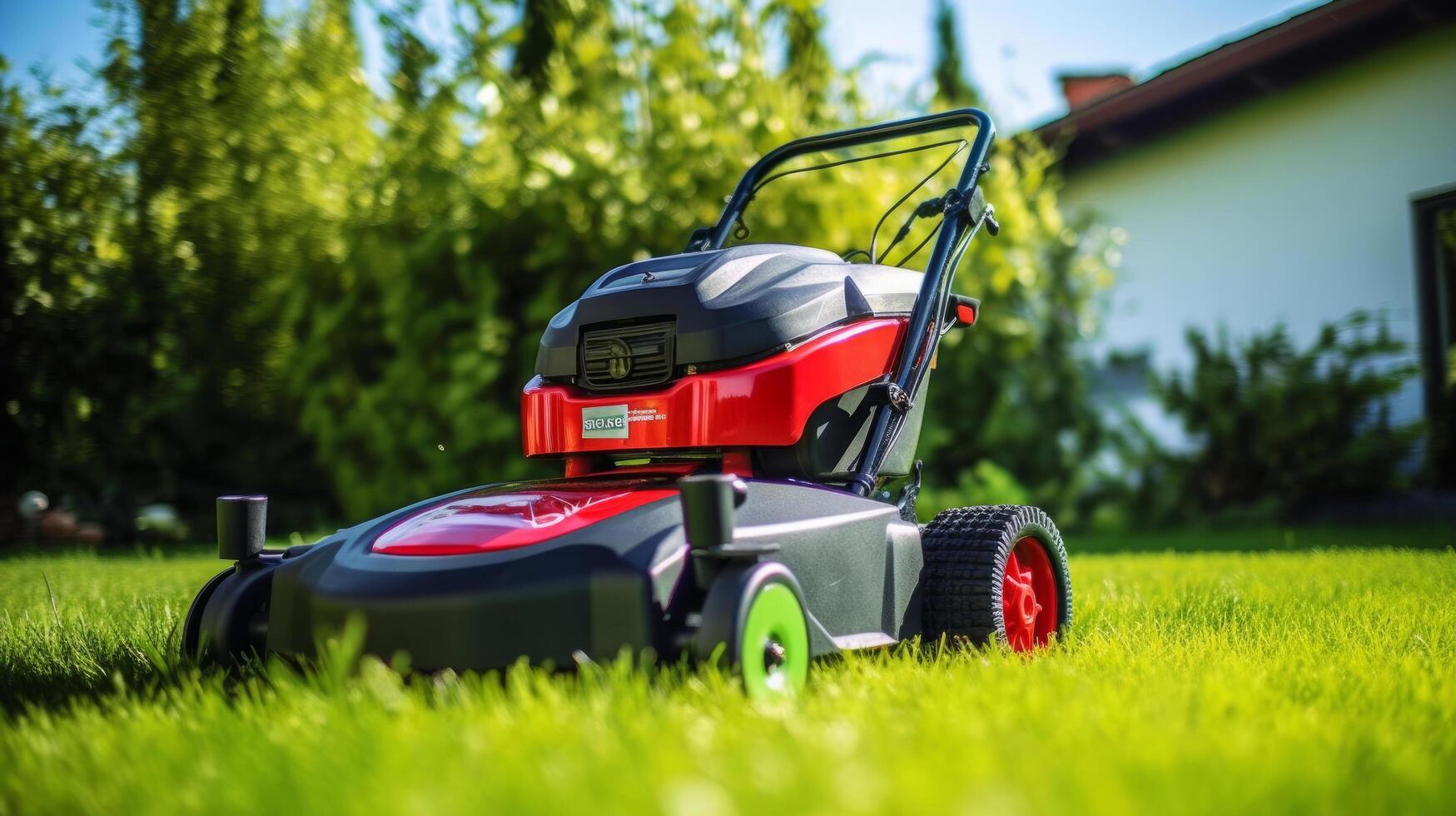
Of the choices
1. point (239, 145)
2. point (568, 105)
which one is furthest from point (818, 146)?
point (239, 145)

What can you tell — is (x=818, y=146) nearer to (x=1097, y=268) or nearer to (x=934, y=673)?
(x=934, y=673)

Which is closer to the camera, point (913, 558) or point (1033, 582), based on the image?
point (913, 558)

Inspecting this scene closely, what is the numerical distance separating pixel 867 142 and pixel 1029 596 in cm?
143

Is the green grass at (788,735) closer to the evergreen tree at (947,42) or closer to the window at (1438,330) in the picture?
the window at (1438,330)

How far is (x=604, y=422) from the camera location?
2674mm

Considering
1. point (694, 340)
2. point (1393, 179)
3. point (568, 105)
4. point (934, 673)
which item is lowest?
point (934, 673)

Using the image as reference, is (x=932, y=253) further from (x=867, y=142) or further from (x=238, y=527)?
(x=238, y=527)

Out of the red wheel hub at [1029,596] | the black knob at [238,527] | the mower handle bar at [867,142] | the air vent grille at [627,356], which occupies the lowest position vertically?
the red wheel hub at [1029,596]

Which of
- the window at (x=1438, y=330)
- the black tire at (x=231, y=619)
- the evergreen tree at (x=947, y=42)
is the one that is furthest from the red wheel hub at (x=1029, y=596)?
the evergreen tree at (x=947, y=42)

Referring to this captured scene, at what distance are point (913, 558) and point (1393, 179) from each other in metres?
6.42

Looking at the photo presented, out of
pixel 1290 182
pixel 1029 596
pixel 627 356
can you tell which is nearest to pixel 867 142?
pixel 627 356

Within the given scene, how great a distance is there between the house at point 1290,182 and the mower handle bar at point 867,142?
3.82 meters

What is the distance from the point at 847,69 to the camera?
737 centimetres

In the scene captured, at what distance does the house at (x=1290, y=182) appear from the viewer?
710 cm
